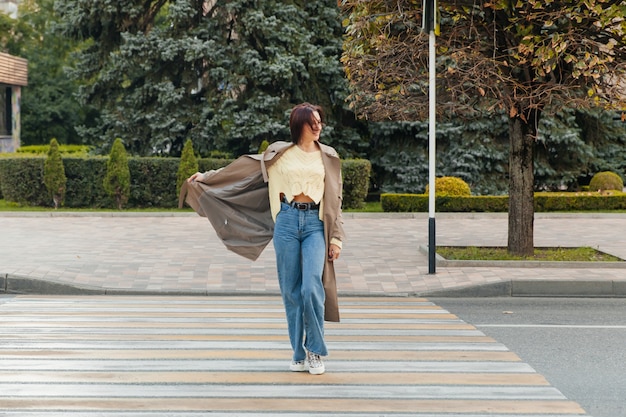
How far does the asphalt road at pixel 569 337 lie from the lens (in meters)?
6.86

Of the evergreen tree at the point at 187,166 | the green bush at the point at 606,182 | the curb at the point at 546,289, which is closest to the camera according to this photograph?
the curb at the point at 546,289

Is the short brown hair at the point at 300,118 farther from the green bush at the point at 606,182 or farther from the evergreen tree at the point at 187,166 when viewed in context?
the green bush at the point at 606,182

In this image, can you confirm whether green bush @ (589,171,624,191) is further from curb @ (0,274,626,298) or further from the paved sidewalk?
curb @ (0,274,626,298)

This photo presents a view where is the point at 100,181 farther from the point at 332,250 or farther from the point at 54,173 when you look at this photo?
the point at 332,250

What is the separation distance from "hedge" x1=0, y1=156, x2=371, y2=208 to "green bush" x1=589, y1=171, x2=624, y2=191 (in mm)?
6535

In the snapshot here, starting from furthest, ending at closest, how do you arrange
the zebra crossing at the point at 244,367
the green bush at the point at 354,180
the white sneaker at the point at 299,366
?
the green bush at the point at 354,180 < the white sneaker at the point at 299,366 < the zebra crossing at the point at 244,367

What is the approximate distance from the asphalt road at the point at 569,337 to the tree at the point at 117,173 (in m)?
13.7

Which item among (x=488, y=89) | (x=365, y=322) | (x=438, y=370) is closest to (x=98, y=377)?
(x=438, y=370)

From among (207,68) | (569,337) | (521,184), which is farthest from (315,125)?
(207,68)

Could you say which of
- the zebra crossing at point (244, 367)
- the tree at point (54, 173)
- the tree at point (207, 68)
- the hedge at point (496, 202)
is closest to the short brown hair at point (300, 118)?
the zebra crossing at point (244, 367)

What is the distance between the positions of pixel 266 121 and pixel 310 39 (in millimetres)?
2781

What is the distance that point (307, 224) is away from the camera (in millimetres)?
6871

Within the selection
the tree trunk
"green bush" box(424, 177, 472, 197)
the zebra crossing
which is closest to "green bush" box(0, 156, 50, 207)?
"green bush" box(424, 177, 472, 197)

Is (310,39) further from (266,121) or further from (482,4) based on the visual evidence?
(482,4)
